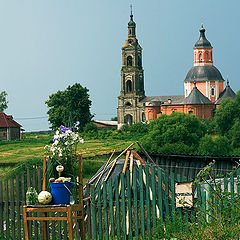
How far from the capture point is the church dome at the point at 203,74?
84.9 meters

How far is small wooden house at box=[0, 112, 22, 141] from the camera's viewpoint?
67312 millimetres

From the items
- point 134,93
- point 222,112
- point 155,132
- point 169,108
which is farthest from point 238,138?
point 134,93

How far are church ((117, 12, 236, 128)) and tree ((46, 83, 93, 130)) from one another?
1222 cm

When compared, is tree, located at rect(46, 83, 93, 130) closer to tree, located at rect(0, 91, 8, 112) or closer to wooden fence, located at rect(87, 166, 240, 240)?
tree, located at rect(0, 91, 8, 112)

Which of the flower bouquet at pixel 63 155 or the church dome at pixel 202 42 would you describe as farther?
the church dome at pixel 202 42

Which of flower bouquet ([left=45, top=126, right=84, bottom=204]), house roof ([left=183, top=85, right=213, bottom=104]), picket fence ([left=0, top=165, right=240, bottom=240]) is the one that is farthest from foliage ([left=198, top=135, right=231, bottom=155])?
flower bouquet ([left=45, top=126, right=84, bottom=204])

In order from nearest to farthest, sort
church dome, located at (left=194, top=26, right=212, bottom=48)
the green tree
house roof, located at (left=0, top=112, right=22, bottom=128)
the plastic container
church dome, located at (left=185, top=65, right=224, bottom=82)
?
the plastic container
the green tree
house roof, located at (left=0, top=112, right=22, bottom=128)
church dome, located at (left=185, top=65, right=224, bottom=82)
church dome, located at (left=194, top=26, right=212, bottom=48)

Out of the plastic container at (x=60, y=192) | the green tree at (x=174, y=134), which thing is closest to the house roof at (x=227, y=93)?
the green tree at (x=174, y=134)

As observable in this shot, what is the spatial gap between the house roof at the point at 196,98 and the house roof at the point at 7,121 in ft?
81.0

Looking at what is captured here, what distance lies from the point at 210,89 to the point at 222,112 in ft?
80.3

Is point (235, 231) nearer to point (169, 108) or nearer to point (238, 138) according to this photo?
point (238, 138)

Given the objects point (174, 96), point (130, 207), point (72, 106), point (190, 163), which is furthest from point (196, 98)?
point (130, 207)

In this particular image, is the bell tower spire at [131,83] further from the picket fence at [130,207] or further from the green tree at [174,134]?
the picket fence at [130,207]

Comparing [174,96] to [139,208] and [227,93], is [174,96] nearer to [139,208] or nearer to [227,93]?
[227,93]
